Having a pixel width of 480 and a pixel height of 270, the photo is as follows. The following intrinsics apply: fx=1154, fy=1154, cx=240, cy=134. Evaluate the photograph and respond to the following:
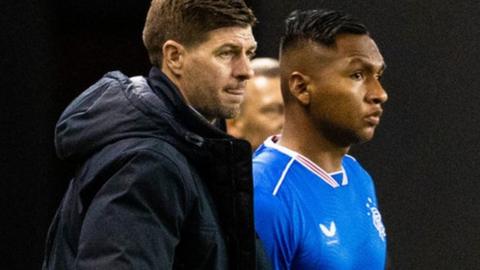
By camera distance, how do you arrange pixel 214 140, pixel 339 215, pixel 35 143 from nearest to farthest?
1. pixel 214 140
2. pixel 339 215
3. pixel 35 143

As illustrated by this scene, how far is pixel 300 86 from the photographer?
2.85m

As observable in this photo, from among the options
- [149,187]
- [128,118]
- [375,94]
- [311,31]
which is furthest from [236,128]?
[149,187]

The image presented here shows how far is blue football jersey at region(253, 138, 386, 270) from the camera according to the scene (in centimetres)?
264

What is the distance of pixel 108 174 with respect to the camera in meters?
2.16

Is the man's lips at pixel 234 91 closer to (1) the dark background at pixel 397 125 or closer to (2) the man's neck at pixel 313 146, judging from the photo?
(2) the man's neck at pixel 313 146

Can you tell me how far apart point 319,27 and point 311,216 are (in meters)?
0.49

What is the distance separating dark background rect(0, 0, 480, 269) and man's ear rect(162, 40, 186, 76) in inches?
94.0

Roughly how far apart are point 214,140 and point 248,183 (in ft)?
0.36

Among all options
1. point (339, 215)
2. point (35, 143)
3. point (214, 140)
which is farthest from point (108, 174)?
point (35, 143)

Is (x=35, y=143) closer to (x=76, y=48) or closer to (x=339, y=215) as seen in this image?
(x=76, y=48)

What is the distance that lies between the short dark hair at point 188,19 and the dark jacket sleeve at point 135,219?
32 centimetres

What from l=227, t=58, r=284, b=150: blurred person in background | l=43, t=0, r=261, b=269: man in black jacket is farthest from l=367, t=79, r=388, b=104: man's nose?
l=227, t=58, r=284, b=150: blurred person in background

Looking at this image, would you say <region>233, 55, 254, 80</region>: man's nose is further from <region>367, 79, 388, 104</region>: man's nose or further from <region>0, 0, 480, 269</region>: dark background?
<region>0, 0, 480, 269</region>: dark background

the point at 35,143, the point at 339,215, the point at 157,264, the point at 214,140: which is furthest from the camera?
the point at 35,143
